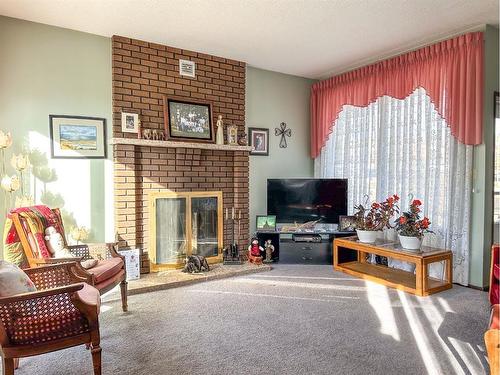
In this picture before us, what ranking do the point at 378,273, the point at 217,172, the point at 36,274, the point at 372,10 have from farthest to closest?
the point at 217,172 → the point at 378,273 → the point at 372,10 → the point at 36,274

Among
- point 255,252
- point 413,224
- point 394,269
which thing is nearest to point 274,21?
point 413,224

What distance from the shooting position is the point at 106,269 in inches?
106

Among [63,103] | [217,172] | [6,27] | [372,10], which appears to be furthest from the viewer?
[217,172]

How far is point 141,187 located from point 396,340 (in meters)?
2.92

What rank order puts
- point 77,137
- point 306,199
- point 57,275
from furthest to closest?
point 306,199, point 77,137, point 57,275

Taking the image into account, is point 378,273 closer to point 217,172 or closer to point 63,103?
point 217,172

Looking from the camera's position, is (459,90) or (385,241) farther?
(385,241)

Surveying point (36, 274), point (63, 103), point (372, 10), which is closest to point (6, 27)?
point (63, 103)

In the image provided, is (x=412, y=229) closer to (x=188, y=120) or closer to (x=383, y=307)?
(x=383, y=307)

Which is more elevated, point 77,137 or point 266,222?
point 77,137

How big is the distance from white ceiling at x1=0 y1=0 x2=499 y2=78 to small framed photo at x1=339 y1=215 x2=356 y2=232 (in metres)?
2.01

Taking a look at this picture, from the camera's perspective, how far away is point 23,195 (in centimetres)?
340

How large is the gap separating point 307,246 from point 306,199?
2.01 ft

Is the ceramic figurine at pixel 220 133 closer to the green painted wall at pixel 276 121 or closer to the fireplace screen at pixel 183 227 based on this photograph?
the green painted wall at pixel 276 121
